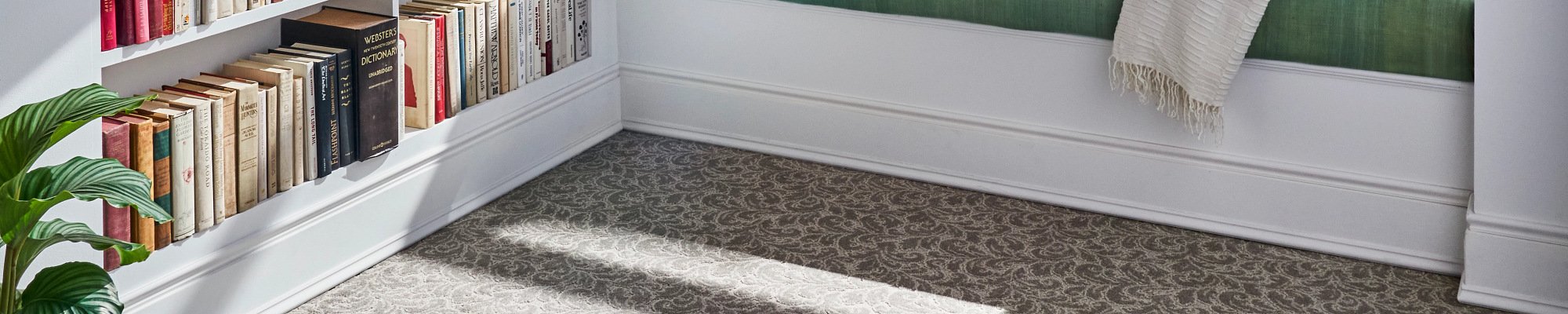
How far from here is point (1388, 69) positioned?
90.8 inches

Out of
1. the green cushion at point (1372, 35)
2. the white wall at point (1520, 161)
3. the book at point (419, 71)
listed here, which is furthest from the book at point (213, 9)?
the white wall at point (1520, 161)

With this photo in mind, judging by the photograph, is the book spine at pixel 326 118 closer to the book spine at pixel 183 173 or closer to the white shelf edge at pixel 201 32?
the white shelf edge at pixel 201 32

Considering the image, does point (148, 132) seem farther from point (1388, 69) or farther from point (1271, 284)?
point (1388, 69)

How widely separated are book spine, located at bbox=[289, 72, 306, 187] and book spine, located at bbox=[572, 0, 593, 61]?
883mm

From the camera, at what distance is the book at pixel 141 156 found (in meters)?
1.76

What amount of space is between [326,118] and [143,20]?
1.27 ft

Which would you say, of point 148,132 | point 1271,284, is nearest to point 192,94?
point 148,132

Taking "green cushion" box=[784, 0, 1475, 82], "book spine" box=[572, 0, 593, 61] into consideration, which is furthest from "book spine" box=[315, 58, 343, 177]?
"green cushion" box=[784, 0, 1475, 82]

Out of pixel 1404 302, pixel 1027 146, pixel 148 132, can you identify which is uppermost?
pixel 148 132

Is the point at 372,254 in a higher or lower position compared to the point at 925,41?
lower

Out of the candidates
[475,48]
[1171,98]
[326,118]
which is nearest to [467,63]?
[475,48]

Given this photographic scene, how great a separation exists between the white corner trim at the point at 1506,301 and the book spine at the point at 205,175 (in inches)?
79.4

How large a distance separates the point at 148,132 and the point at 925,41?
1540 millimetres

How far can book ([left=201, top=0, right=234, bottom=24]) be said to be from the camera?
188 centimetres
